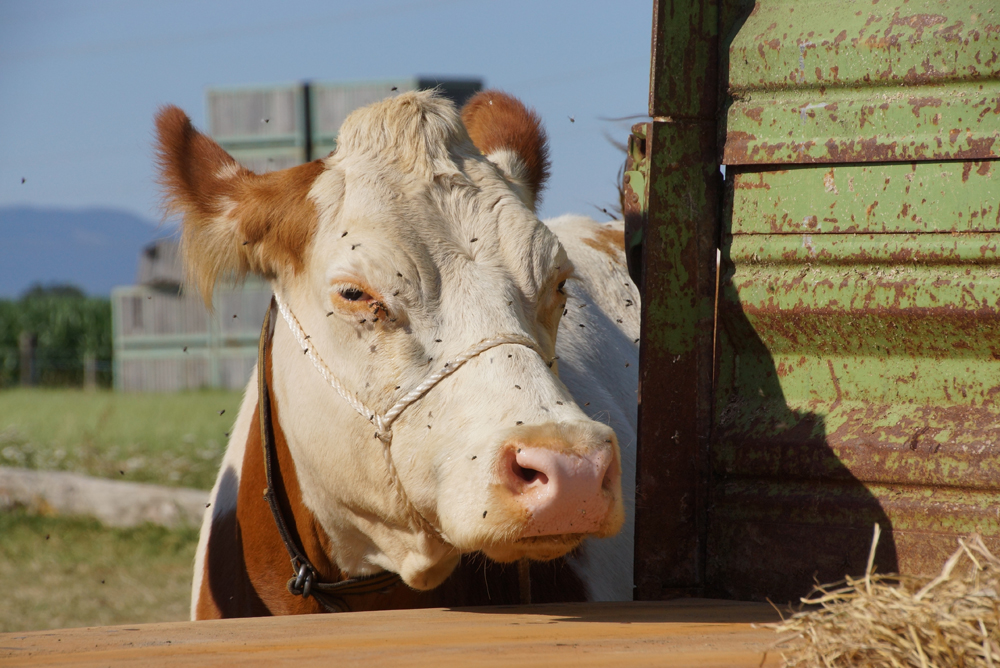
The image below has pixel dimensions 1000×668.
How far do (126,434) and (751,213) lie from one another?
9.65m

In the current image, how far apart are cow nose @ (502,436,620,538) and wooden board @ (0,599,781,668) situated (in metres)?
0.19

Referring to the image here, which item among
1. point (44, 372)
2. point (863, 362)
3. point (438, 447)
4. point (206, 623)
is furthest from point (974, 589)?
point (44, 372)

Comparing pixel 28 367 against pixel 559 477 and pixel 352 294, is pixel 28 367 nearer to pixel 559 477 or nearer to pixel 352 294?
pixel 352 294

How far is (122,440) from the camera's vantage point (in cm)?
1026

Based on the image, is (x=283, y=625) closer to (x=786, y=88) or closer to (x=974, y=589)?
(x=974, y=589)

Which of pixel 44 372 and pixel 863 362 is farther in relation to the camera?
pixel 44 372

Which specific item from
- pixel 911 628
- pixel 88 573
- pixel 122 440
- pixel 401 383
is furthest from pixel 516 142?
pixel 122 440

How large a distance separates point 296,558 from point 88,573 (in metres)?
5.05

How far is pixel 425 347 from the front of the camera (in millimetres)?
2121

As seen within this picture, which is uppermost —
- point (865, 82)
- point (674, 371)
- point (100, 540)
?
point (865, 82)

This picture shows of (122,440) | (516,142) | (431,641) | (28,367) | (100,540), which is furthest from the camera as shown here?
(28,367)

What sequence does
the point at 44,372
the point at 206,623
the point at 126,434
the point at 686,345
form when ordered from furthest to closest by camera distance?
the point at 44,372
the point at 126,434
the point at 686,345
the point at 206,623

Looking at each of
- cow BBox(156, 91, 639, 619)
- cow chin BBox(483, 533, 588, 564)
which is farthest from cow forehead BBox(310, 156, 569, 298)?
cow chin BBox(483, 533, 588, 564)

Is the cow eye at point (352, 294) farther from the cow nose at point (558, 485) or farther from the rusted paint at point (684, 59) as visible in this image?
the rusted paint at point (684, 59)
